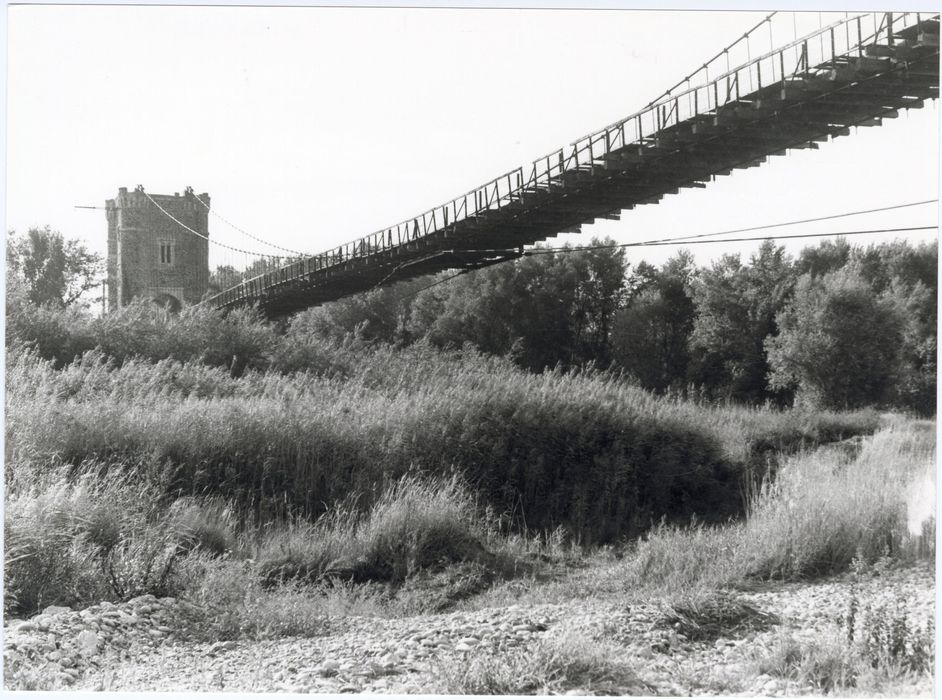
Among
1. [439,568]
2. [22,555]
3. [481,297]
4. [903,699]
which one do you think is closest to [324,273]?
[481,297]

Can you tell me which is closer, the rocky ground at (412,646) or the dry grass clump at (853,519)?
the rocky ground at (412,646)

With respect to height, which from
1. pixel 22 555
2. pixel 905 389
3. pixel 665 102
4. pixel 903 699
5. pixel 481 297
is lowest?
pixel 903 699

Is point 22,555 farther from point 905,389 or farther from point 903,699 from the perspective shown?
point 905,389

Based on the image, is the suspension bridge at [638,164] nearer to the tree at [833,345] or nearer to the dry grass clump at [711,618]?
the tree at [833,345]

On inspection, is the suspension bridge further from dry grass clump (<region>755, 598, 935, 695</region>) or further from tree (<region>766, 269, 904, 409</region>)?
dry grass clump (<region>755, 598, 935, 695</region>)

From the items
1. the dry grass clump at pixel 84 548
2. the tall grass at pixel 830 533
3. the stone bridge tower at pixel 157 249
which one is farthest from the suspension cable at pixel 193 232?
the tall grass at pixel 830 533

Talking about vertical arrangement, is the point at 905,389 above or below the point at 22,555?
above

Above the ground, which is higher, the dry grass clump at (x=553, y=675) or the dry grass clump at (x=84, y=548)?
the dry grass clump at (x=84, y=548)

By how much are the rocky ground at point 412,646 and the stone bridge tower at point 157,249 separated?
11.4ft

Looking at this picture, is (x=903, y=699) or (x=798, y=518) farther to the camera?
(x=798, y=518)

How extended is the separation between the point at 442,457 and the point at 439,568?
2.08 m

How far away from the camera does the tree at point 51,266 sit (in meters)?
6.52

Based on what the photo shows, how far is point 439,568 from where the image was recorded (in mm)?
6820

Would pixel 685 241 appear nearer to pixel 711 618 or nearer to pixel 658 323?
pixel 658 323
